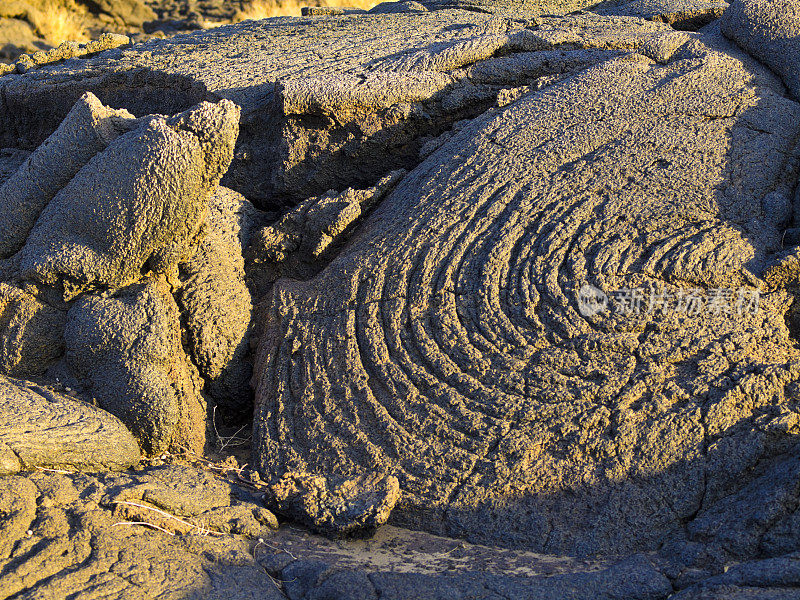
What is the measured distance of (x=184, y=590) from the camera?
230 cm

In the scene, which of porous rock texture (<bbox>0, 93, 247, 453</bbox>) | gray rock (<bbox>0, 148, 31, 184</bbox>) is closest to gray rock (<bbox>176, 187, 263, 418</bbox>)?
porous rock texture (<bbox>0, 93, 247, 453</bbox>)

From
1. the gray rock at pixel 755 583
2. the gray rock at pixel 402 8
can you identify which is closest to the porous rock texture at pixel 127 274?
the gray rock at pixel 755 583

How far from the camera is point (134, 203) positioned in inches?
128

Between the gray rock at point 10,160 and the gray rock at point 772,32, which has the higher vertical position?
the gray rock at point 772,32

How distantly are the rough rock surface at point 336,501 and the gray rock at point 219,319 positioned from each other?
74 centimetres

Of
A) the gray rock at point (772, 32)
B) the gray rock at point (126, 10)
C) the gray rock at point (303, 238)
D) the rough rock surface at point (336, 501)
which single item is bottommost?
the rough rock surface at point (336, 501)

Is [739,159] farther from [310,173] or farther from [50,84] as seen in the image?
[50,84]

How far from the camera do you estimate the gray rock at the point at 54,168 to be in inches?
138

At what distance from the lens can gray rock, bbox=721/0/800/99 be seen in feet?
12.8

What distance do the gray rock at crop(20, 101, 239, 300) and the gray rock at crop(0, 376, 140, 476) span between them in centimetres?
57

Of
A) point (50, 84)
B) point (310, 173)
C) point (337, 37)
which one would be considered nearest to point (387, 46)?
point (337, 37)

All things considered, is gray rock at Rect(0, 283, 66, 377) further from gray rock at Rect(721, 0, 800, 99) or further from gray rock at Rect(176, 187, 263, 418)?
gray rock at Rect(721, 0, 800, 99)

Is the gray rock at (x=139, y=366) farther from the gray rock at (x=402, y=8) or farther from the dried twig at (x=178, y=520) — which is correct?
the gray rock at (x=402, y=8)

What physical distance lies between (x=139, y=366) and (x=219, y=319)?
47 centimetres
